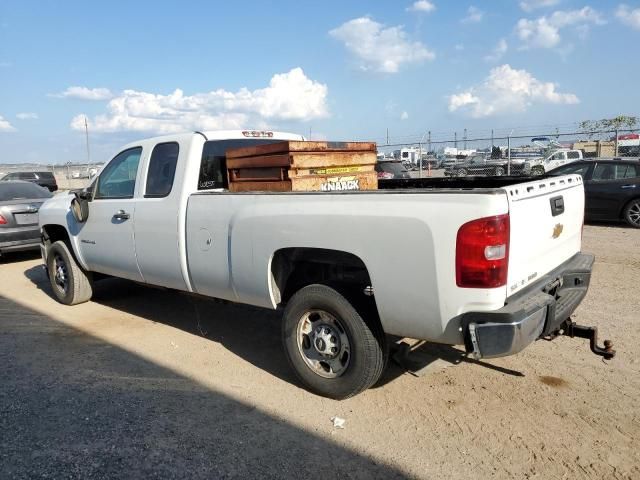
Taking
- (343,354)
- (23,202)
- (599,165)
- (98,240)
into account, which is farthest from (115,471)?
(599,165)

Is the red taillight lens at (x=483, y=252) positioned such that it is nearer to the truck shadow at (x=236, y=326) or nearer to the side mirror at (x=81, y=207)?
the truck shadow at (x=236, y=326)

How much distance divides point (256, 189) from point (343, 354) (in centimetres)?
163

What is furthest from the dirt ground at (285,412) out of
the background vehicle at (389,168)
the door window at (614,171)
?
the background vehicle at (389,168)

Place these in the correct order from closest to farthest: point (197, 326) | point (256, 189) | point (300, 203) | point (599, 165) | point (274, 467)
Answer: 1. point (274, 467)
2. point (300, 203)
3. point (256, 189)
4. point (197, 326)
5. point (599, 165)

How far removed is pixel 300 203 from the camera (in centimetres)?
358

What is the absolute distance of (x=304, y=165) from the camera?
14.1 ft

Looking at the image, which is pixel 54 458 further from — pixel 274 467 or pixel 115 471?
pixel 274 467

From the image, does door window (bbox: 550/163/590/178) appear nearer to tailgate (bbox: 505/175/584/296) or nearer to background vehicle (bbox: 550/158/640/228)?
background vehicle (bbox: 550/158/640/228)

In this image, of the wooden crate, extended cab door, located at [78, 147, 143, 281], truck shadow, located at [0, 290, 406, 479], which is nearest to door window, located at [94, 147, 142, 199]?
extended cab door, located at [78, 147, 143, 281]

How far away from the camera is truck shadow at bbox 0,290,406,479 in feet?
9.87

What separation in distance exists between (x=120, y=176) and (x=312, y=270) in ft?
8.79

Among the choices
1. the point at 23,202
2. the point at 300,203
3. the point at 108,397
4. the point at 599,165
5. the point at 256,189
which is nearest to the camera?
the point at 300,203

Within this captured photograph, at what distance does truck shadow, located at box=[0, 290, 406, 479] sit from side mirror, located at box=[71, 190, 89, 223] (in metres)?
1.63

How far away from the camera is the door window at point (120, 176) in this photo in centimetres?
528
